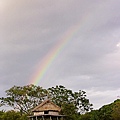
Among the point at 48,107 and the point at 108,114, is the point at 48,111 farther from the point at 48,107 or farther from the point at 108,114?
the point at 108,114

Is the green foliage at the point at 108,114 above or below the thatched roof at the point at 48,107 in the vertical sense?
below

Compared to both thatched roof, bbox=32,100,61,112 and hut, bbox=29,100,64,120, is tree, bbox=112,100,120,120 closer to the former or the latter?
hut, bbox=29,100,64,120

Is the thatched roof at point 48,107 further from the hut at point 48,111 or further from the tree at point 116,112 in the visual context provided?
the tree at point 116,112

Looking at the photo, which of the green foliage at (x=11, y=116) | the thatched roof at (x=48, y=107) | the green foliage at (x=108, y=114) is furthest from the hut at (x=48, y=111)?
the green foliage at (x=108, y=114)

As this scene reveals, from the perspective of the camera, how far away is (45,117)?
6262 centimetres

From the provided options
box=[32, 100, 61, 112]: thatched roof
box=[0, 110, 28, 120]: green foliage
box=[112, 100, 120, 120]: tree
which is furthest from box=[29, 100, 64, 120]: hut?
box=[112, 100, 120, 120]: tree

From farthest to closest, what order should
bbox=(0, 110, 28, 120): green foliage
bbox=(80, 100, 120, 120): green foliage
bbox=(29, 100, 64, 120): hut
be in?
bbox=(0, 110, 28, 120): green foliage, bbox=(29, 100, 64, 120): hut, bbox=(80, 100, 120, 120): green foliage

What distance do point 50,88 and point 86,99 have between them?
8.38m

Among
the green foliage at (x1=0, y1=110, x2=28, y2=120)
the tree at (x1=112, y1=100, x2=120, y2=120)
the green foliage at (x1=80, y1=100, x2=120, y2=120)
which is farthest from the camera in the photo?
the green foliage at (x1=0, y1=110, x2=28, y2=120)

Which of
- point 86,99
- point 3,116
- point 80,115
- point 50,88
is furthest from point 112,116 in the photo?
point 3,116

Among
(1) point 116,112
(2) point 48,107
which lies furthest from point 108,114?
(2) point 48,107

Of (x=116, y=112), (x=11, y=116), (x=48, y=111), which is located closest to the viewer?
(x=116, y=112)

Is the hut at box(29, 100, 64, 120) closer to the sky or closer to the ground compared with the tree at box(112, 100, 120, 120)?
closer to the sky

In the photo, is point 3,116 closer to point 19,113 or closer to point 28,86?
point 19,113
